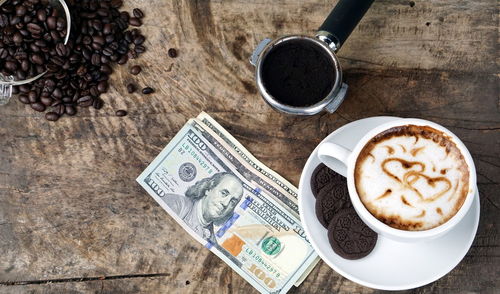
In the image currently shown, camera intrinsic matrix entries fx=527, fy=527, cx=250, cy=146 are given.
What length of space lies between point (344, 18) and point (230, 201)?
49 centimetres

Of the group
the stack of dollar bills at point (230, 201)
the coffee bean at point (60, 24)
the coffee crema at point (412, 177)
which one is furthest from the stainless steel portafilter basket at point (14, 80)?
the coffee crema at point (412, 177)

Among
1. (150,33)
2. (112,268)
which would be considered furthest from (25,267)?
(150,33)

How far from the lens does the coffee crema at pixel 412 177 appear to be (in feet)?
2.98

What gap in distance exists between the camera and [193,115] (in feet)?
4.09

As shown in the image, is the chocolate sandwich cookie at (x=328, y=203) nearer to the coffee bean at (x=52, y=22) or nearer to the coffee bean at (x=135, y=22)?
the coffee bean at (x=135, y=22)

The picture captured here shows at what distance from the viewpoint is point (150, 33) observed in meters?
1.25

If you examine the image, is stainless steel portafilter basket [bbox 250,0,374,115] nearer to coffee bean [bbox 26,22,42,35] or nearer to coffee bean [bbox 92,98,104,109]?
coffee bean [bbox 92,98,104,109]

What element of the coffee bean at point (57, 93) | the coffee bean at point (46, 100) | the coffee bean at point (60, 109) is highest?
the coffee bean at point (57, 93)

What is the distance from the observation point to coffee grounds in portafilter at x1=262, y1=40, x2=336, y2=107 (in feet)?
3.63

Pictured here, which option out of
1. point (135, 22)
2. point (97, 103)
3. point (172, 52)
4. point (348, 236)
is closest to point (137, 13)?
point (135, 22)

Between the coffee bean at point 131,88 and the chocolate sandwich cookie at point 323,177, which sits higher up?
the coffee bean at point 131,88

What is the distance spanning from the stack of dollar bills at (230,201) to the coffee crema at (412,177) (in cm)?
32

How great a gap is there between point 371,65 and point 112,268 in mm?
767

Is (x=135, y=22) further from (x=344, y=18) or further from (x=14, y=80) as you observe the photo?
(x=344, y=18)
